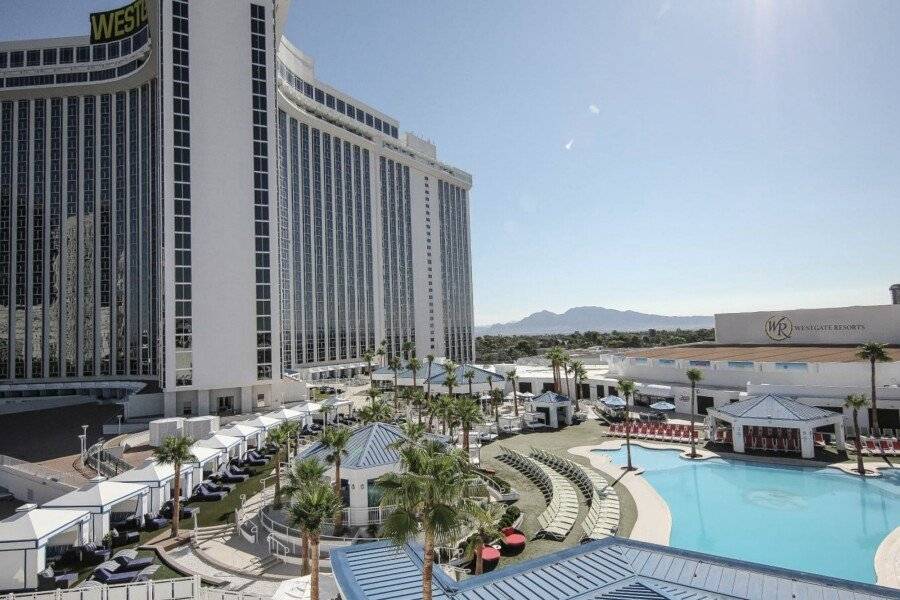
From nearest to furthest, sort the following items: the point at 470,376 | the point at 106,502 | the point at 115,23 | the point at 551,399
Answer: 1. the point at 106,502
2. the point at 551,399
3. the point at 470,376
4. the point at 115,23

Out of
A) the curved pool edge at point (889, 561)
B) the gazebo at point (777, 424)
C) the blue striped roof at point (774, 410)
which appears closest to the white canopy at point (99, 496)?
the curved pool edge at point (889, 561)

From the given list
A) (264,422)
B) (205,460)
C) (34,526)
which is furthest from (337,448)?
(264,422)

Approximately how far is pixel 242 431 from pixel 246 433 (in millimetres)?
354

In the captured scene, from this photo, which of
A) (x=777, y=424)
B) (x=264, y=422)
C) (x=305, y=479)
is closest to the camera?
(x=305, y=479)

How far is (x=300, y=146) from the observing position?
88625mm

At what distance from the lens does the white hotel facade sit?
186ft

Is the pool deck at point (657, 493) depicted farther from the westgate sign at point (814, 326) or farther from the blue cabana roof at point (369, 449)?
the westgate sign at point (814, 326)

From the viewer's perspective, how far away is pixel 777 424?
36.2 meters

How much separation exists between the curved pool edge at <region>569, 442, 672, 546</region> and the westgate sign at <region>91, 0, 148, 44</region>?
8595cm

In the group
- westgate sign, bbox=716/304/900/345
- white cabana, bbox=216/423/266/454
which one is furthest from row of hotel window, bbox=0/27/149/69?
westgate sign, bbox=716/304/900/345

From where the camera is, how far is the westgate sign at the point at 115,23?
2987 inches

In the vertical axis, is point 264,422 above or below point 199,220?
below

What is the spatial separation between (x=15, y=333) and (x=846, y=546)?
94.6m

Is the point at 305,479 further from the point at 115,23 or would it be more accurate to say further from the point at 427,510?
the point at 115,23
